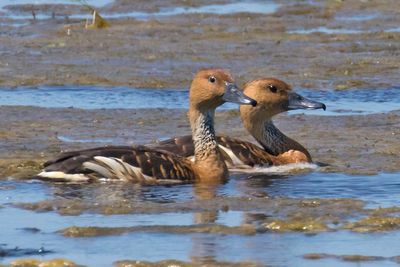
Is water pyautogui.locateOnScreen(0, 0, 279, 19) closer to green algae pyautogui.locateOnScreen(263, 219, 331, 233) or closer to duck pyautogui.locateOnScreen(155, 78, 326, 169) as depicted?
duck pyautogui.locateOnScreen(155, 78, 326, 169)

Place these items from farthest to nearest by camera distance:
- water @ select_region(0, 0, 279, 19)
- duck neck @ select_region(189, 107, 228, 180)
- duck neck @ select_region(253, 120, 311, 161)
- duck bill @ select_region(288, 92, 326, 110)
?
water @ select_region(0, 0, 279, 19) < duck bill @ select_region(288, 92, 326, 110) < duck neck @ select_region(253, 120, 311, 161) < duck neck @ select_region(189, 107, 228, 180)

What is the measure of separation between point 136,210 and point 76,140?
3.97 meters

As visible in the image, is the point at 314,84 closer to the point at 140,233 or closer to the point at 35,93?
the point at 35,93

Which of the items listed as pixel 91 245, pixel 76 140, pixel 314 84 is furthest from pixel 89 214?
pixel 314 84

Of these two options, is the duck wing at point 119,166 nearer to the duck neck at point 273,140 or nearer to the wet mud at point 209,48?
the duck neck at point 273,140

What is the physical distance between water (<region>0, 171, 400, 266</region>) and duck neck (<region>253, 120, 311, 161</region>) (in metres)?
1.14

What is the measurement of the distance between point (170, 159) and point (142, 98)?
5314 millimetres

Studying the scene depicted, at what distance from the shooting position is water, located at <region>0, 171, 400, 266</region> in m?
10.0

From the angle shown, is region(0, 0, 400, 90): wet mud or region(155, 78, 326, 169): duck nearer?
region(155, 78, 326, 169): duck

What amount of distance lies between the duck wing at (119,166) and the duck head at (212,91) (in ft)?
2.44

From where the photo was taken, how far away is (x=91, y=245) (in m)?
10.3

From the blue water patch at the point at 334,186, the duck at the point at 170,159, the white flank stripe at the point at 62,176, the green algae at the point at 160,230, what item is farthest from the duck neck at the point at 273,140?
the green algae at the point at 160,230

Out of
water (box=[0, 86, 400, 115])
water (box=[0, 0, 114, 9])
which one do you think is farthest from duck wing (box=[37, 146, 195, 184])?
water (box=[0, 0, 114, 9])

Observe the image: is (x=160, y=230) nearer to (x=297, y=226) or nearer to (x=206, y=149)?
(x=297, y=226)
